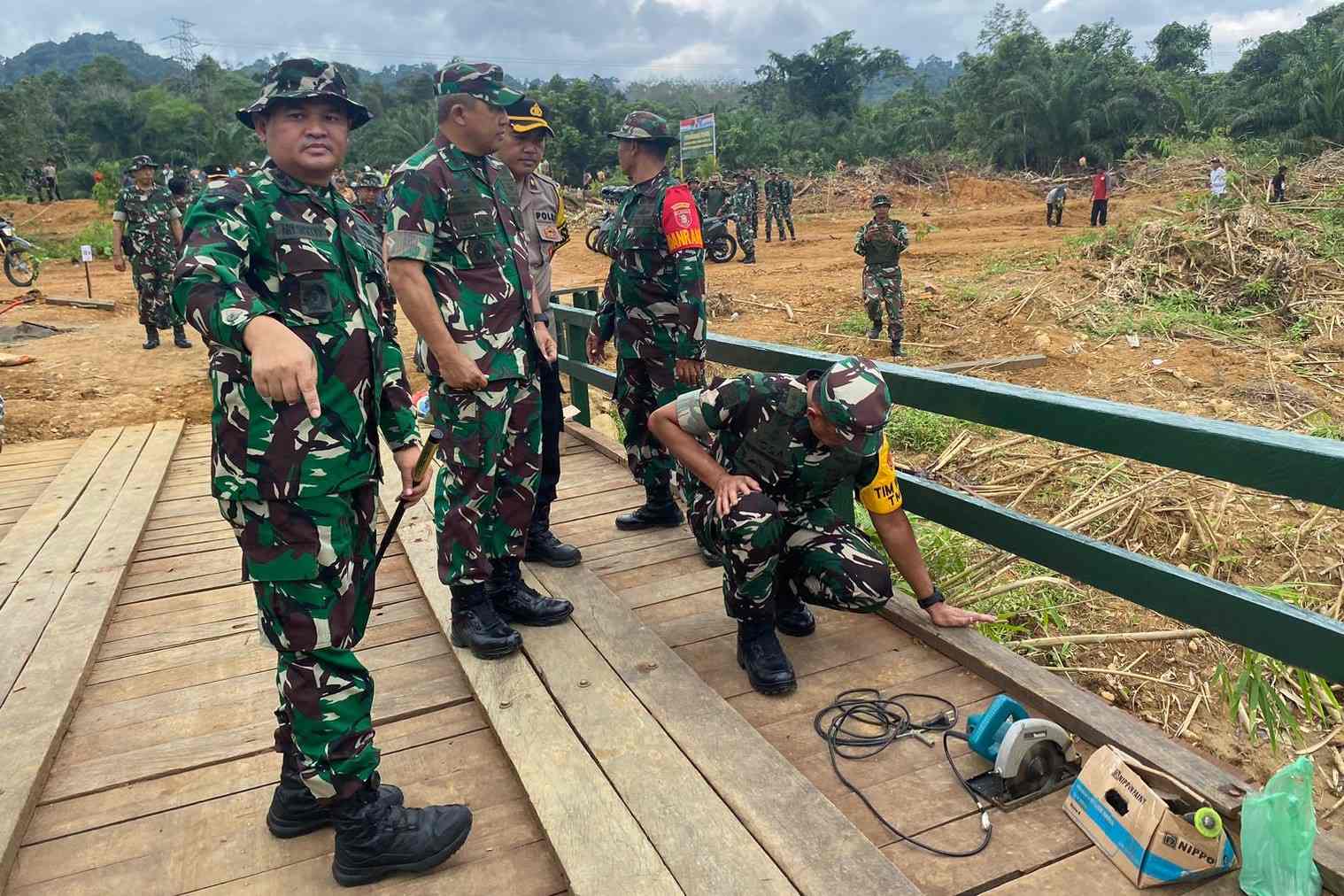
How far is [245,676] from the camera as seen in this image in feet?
9.30

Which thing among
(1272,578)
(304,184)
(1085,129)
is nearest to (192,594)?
(304,184)

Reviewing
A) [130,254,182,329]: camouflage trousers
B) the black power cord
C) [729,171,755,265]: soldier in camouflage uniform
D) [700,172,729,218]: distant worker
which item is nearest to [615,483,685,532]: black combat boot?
the black power cord

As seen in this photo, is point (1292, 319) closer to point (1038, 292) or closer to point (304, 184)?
point (1038, 292)

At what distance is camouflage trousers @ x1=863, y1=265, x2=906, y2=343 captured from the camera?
10.6m

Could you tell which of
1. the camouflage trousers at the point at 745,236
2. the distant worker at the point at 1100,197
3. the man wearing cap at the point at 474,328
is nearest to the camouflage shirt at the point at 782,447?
the man wearing cap at the point at 474,328

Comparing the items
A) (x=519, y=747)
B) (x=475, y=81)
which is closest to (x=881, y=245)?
(x=475, y=81)

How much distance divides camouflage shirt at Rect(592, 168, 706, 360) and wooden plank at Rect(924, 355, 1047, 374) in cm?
584

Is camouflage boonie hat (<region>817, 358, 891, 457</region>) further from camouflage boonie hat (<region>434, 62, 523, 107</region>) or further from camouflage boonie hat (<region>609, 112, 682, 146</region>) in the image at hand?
camouflage boonie hat (<region>609, 112, 682, 146</region>)

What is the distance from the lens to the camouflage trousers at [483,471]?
2768mm

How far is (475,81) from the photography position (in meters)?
2.68

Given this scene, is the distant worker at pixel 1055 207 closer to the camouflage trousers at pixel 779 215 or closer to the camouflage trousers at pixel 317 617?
the camouflage trousers at pixel 779 215

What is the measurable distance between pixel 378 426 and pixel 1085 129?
31586 mm

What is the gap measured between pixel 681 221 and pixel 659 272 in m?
0.25

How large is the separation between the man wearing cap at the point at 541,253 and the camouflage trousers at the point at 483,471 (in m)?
0.40
